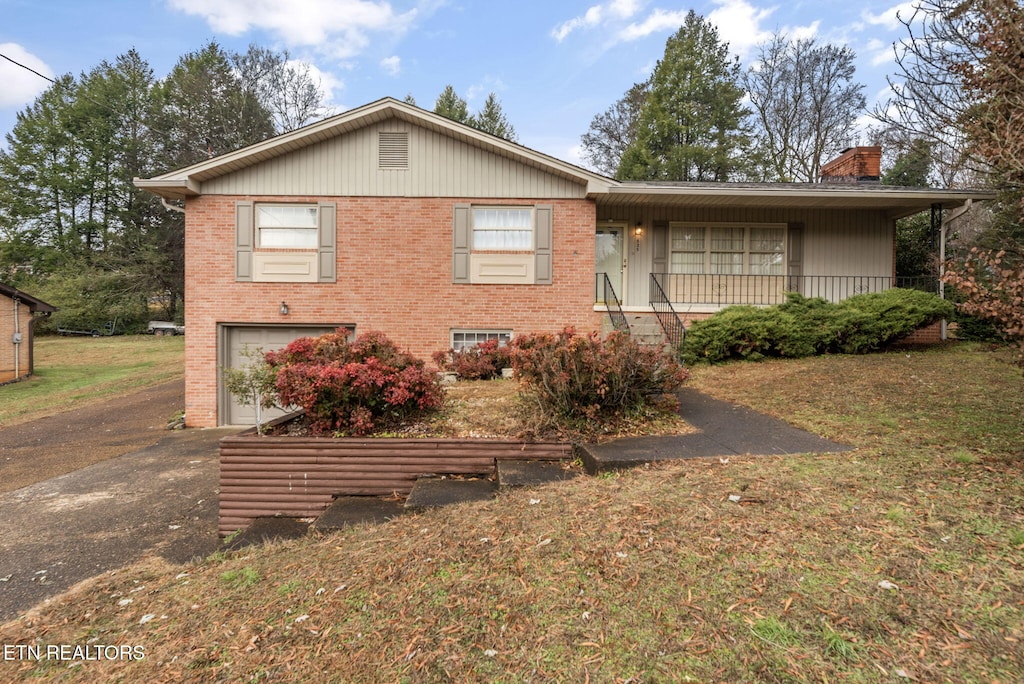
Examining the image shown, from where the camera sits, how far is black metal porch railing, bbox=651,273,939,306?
36.9ft

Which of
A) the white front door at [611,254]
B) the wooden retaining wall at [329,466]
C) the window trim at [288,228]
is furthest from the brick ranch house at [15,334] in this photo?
the white front door at [611,254]

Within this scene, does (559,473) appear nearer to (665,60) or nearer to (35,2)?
(35,2)

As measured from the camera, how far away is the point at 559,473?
409cm

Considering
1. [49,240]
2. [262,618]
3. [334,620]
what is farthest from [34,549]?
[49,240]

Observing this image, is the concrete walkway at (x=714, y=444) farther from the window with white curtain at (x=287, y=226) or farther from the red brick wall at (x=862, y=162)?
the red brick wall at (x=862, y=162)

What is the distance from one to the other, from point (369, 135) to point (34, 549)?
8.23m

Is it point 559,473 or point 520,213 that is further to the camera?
point 520,213

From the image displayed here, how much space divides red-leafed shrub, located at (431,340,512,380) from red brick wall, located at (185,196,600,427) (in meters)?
0.97

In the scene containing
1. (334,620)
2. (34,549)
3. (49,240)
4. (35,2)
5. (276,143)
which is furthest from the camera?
(49,240)

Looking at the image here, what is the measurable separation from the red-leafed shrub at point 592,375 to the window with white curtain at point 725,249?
7127 millimetres

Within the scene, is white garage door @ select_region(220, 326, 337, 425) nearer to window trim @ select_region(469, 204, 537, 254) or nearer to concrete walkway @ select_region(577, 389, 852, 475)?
window trim @ select_region(469, 204, 537, 254)

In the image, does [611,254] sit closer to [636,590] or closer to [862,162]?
[862,162]

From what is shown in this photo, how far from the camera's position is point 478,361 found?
8.38m

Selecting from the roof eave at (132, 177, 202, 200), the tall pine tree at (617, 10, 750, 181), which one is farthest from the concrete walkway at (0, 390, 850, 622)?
the tall pine tree at (617, 10, 750, 181)
